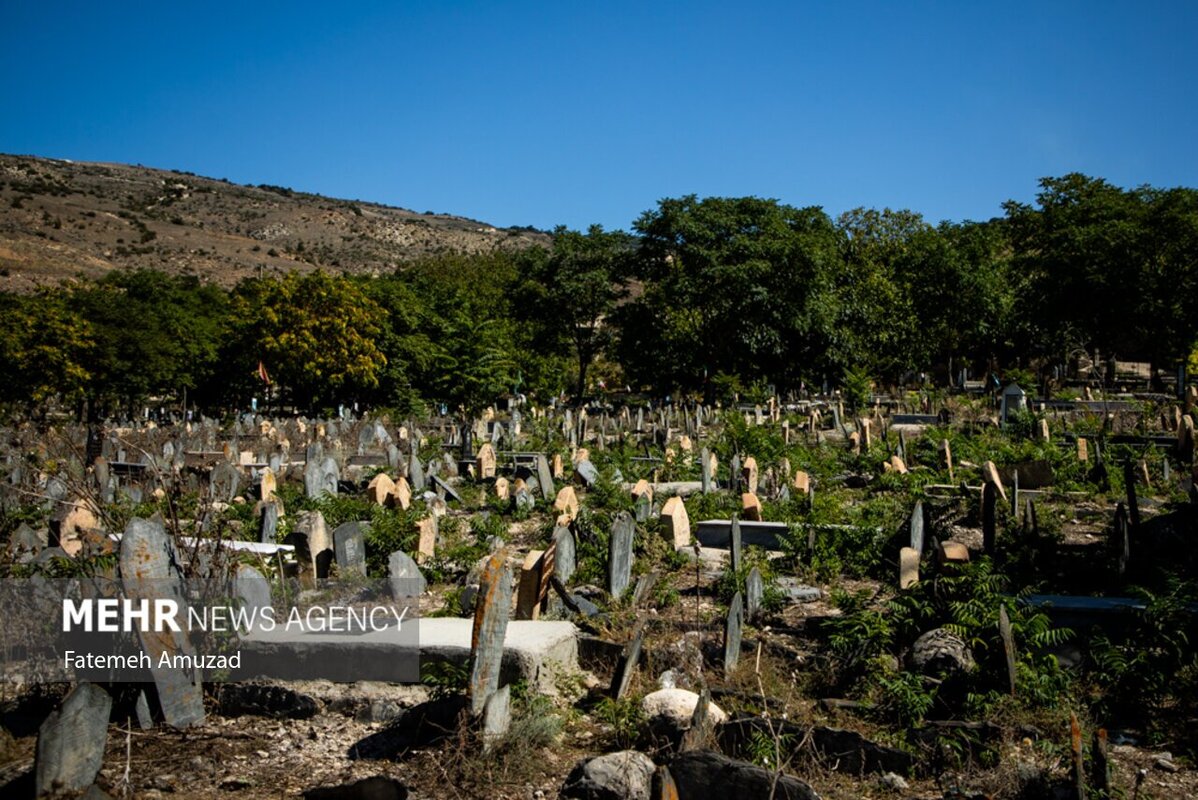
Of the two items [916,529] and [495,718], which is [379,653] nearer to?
[495,718]

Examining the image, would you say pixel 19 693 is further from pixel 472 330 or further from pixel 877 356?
pixel 877 356

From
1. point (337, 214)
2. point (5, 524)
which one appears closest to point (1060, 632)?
point (5, 524)

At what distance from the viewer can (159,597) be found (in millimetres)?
6121

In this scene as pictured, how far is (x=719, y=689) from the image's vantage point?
619 centimetres

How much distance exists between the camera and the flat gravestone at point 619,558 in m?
8.52

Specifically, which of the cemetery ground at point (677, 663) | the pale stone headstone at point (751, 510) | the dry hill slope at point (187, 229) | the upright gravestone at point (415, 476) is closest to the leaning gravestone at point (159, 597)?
the cemetery ground at point (677, 663)

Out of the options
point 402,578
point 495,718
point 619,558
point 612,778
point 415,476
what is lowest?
point 612,778

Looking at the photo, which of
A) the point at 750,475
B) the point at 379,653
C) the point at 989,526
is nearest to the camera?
the point at 379,653

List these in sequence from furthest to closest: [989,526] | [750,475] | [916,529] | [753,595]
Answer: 1. [750,475]
2. [989,526]
3. [916,529]
4. [753,595]

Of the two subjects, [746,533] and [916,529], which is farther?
[746,533]

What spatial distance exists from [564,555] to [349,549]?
2.04 meters

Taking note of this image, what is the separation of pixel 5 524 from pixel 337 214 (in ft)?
332

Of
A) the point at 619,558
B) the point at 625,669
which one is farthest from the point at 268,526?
the point at 625,669

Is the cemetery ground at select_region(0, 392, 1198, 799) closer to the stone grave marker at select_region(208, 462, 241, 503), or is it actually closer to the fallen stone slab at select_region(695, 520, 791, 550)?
the fallen stone slab at select_region(695, 520, 791, 550)
